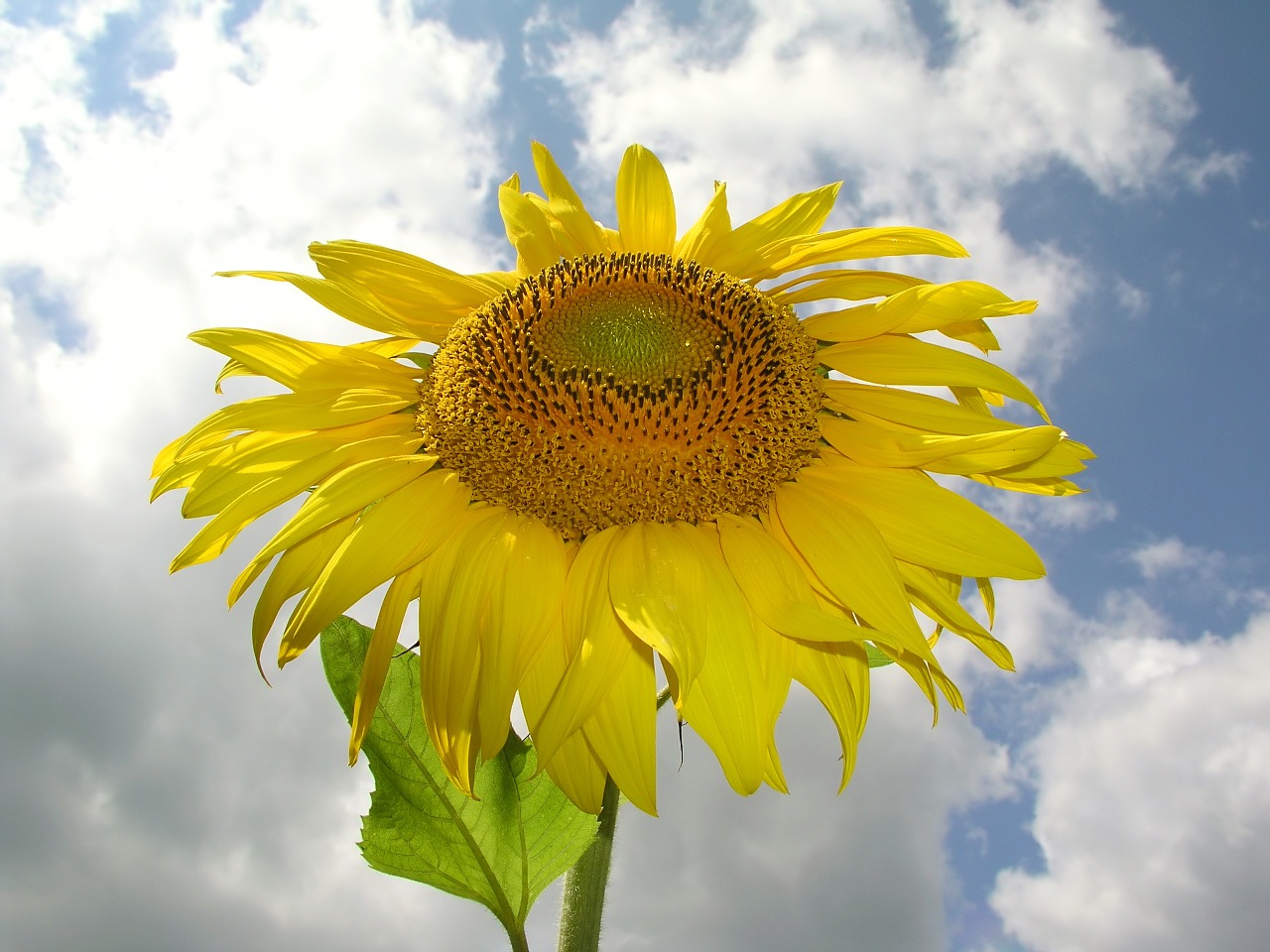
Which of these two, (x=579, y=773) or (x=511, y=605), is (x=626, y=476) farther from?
(x=579, y=773)

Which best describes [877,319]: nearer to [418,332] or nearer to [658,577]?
[658,577]

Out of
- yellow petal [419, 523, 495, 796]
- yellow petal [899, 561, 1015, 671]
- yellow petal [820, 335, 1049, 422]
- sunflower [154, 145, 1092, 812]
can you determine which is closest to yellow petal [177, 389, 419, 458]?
sunflower [154, 145, 1092, 812]

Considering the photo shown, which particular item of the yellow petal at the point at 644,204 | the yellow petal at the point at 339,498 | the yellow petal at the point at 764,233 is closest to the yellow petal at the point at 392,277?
the yellow petal at the point at 644,204

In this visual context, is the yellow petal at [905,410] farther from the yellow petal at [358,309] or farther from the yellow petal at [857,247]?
the yellow petal at [358,309]

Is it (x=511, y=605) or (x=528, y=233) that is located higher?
(x=528, y=233)

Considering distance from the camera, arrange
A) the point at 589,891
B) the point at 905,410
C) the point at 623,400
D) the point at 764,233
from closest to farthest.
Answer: the point at 623,400 < the point at 589,891 < the point at 905,410 < the point at 764,233

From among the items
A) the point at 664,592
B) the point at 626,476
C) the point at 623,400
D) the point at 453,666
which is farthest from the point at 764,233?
the point at 453,666

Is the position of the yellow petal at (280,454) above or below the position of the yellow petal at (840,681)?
above

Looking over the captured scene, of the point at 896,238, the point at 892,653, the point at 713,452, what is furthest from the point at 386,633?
the point at 896,238
